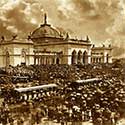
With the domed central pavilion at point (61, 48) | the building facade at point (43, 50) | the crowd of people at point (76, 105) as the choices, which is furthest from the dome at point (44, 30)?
the domed central pavilion at point (61, 48)

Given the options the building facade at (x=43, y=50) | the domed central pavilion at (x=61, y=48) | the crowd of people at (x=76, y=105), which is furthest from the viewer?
the domed central pavilion at (x=61, y=48)

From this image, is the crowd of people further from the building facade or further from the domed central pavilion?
the domed central pavilion

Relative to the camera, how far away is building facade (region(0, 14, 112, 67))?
558 cm

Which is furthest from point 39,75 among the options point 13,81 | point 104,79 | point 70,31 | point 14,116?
point 14,116

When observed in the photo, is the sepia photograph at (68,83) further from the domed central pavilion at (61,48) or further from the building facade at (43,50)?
the domed central pavilion at (61,48)

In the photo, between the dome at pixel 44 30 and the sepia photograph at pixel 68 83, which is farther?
the dome at pixel 44 30

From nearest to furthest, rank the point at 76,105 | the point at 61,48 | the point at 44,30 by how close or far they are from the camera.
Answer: the point at 76,105 → the point at 44,30 → the point at 61,48

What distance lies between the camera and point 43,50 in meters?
7.14

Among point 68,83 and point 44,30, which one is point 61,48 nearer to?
point 44,30

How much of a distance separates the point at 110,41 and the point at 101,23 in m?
0.27

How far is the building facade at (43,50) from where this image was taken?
5.58 meters

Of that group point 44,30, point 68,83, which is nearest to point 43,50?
point 44,30

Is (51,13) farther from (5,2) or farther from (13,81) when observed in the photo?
(13,81)

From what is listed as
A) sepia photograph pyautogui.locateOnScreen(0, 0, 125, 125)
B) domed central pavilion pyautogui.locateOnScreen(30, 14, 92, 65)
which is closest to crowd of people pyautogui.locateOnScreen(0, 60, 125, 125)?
sepia photograph pyautogui.locateOnScreen(0, 0, 125, 125)
